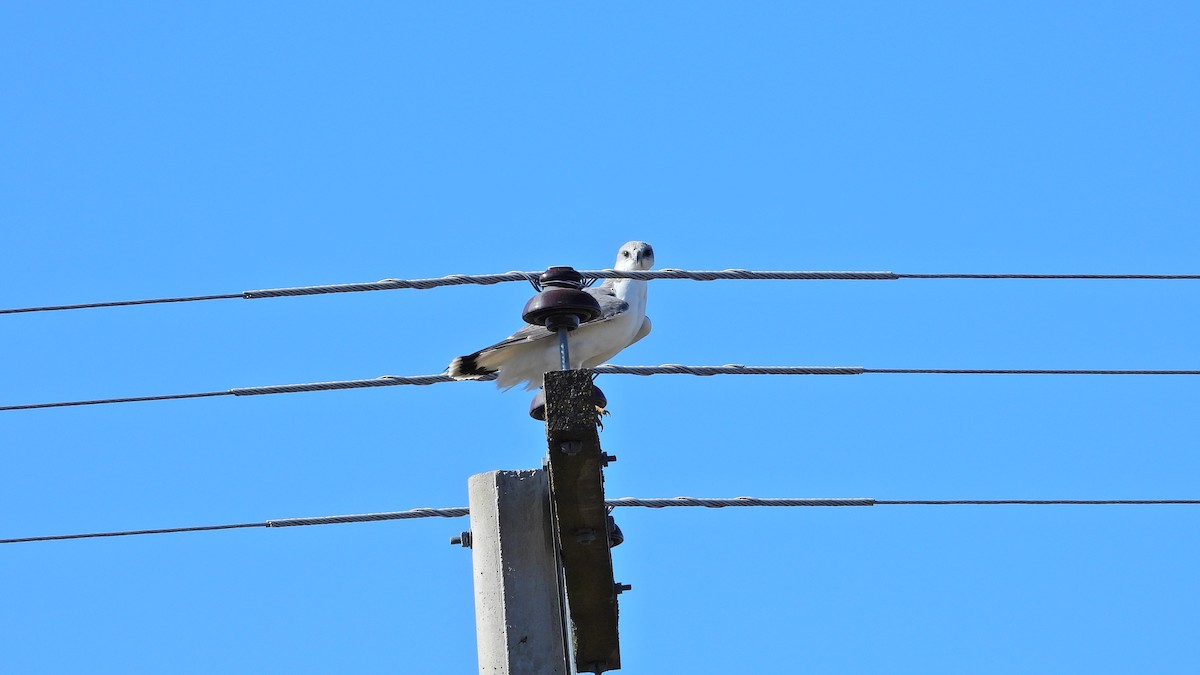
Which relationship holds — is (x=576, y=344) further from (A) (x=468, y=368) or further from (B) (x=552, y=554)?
(B) (x=552, y=554)

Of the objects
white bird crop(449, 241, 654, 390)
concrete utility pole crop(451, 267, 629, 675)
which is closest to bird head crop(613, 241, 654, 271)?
white bird crop(449, 241, 654, 390)

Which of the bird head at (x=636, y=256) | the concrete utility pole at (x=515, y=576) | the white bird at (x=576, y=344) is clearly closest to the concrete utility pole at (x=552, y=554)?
the concrete utility pole at (x=515, y=576)

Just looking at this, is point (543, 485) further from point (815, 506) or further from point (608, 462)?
point (815, 506)

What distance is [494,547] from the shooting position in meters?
4.13

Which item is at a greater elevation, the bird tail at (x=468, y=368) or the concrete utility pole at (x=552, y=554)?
the bird tail at (x=468, y=368)

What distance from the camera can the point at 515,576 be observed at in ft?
13.4

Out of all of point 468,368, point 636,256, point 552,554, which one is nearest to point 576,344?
point 468,368

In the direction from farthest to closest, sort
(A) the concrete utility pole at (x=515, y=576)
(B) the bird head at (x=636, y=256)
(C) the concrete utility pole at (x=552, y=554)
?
1. (B) the bird head at (x=636, y=256)
2. (A) the concrete utility pole at (x=515, y=576)
3. (C) the concrete utility pole at (x=552, y=554)

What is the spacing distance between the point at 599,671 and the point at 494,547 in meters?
0.51

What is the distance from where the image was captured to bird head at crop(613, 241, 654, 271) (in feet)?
28.6

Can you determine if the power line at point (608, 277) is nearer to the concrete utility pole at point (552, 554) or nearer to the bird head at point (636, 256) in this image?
the concrete utility pole at point (552, 554)

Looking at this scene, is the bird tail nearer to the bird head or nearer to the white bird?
the white bird

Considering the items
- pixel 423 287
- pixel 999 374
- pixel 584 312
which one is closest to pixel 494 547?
pixel 584 312

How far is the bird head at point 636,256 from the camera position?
28.6 ft
